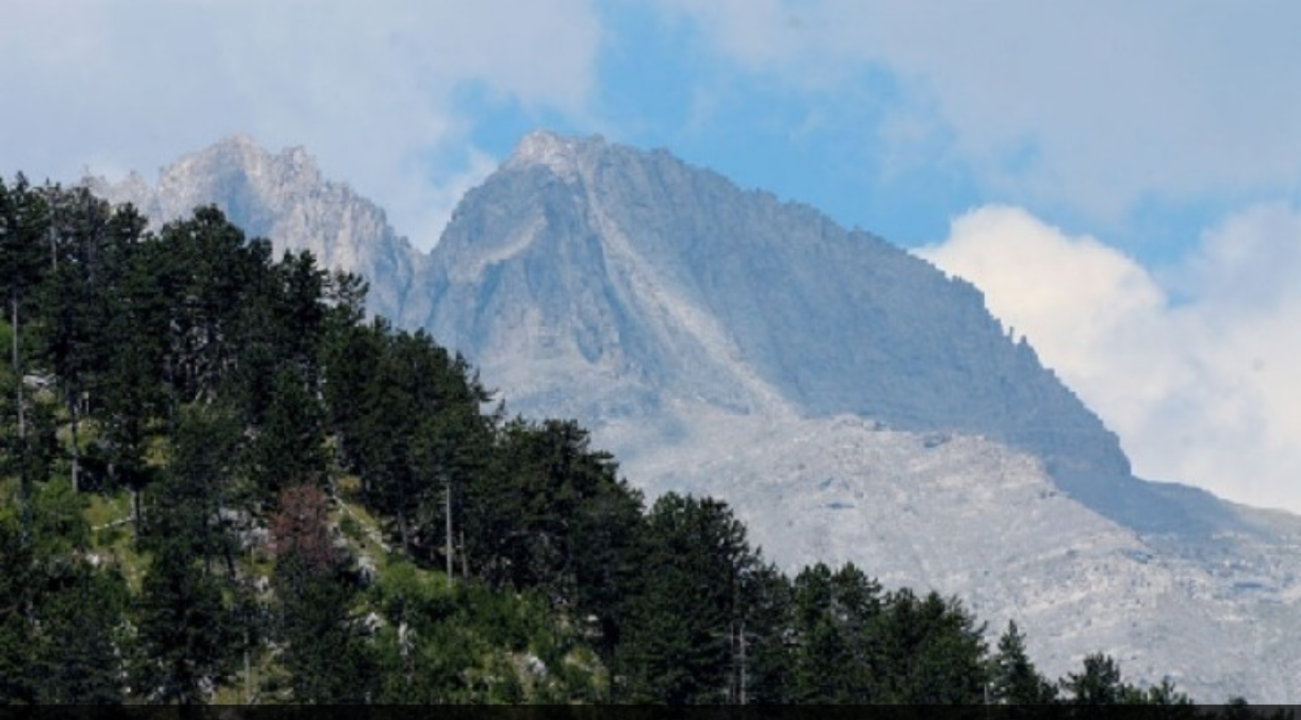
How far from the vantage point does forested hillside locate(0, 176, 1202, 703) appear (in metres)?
130

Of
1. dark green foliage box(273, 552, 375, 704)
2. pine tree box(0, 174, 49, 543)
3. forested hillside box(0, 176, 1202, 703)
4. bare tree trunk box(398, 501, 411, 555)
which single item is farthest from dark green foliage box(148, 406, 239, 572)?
pine tree box(0, 174, 49, 543)

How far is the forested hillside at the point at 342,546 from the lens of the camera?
427 ft

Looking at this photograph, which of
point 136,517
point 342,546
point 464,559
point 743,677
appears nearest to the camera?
point 136,517

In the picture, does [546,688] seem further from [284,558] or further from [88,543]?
[88,543]

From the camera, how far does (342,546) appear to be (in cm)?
14900

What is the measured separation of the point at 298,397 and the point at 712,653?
→ 107ft

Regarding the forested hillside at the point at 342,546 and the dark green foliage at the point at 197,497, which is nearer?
the forested hillside at the point at 342,546

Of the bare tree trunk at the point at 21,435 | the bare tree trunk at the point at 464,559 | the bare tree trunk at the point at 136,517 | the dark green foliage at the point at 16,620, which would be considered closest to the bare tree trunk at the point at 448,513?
the bare tree trunk at the point at 464,559

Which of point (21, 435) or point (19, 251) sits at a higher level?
point (19, 251)

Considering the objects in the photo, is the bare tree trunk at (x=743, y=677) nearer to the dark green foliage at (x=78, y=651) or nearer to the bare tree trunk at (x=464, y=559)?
Result: the bare tree trunk at (x=464, y=559)

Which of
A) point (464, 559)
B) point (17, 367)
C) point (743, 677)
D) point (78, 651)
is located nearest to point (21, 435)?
point (17, 367)

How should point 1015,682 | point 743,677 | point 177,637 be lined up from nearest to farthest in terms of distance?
point 177,637
point 1015,682
point 743,677

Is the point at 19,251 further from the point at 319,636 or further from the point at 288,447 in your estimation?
the point at 319,636

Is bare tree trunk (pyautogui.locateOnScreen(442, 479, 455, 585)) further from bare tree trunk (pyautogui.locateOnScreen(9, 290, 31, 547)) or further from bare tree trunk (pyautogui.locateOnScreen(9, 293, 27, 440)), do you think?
bare tree trunk (pyautogui.locateOnScreen(9, 293, 27, 440))
